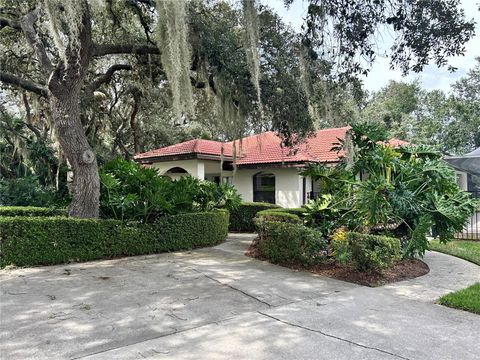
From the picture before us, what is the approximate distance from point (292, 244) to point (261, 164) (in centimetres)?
839

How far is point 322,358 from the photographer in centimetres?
309

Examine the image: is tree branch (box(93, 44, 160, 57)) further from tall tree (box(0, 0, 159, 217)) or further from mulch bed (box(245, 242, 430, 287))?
mulch bed (box(245, 242, 430, 287))

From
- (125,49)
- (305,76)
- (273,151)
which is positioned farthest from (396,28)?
(273,151)

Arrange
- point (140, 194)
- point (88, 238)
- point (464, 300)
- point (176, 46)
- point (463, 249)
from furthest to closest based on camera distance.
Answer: point (463, 249) < point (140, 194) < point (88, 238) < point (176, 46) < point (464, 300)

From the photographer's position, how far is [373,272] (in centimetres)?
592

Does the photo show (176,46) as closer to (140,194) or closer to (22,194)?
(140,194)

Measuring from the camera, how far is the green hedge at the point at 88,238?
6.57 meters

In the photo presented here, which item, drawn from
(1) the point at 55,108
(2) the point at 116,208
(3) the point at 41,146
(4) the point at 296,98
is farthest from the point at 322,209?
(3) the point at 41,146

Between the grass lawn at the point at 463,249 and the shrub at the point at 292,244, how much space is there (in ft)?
10.8

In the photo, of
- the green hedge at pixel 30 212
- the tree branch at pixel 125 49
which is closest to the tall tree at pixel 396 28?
the tree branch at pixel 125 49

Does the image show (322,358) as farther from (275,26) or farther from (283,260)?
(275,26)

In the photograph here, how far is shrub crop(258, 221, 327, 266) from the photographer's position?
6574 mm

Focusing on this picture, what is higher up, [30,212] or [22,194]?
[22,194]

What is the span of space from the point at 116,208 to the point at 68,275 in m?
2.46
